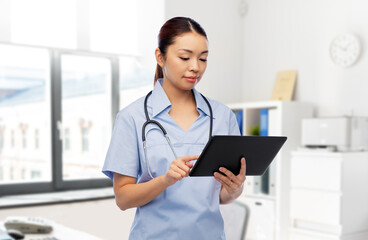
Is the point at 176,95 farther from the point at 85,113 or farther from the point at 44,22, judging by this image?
the point at 85,113

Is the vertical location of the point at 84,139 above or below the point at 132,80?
below

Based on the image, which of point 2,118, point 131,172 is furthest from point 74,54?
point 131,172

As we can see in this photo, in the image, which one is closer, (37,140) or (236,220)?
(236,220)

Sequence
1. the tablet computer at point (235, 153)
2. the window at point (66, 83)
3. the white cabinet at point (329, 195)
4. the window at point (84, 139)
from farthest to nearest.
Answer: the window at point (84, 139) → the window at point (66, 83) → the white cabinet at point (329, 195) → the tablet computer at point (235, 153)

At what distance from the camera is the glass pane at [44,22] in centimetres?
342

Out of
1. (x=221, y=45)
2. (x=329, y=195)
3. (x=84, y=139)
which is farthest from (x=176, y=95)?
(x=221, y=45)

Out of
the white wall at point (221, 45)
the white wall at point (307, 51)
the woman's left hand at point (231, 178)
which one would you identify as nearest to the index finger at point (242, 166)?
the woman's left hand at point (231, 178)

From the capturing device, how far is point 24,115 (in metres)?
3.67

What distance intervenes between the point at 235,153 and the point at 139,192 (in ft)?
0.83

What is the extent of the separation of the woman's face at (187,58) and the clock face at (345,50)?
9.39 ft

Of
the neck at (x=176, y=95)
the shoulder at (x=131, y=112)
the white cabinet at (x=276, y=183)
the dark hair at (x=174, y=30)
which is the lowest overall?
the white cabinet at (x=276, y=183)

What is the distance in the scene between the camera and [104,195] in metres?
3.53

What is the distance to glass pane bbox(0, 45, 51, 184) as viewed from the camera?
357 centimetres

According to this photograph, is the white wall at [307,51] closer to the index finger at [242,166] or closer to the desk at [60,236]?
the desk at [60,236]
